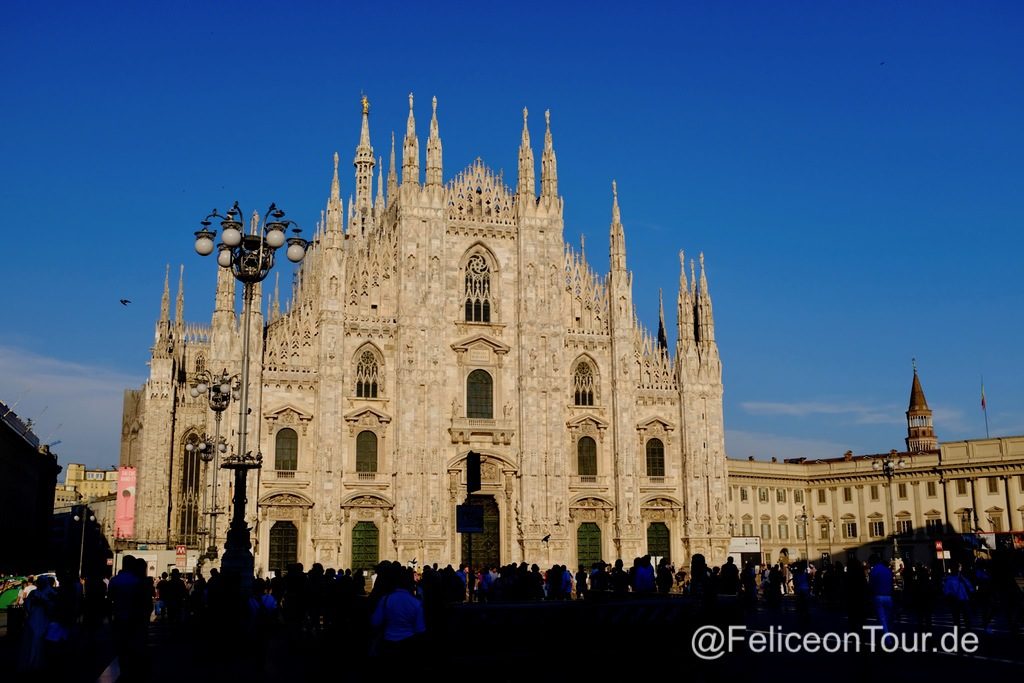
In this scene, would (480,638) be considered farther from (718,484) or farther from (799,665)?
(718,484)

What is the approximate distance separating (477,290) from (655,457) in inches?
482

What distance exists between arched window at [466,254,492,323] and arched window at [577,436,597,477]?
7.61 meters

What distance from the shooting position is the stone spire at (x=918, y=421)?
3716 inches

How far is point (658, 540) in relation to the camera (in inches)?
2131

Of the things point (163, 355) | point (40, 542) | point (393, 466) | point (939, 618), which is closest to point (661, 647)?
point (939, 618)

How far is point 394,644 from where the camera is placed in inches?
449

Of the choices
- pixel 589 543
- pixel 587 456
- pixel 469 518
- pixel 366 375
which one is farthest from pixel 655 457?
pixel 469 518

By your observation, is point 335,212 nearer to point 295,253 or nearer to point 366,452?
point 366,452

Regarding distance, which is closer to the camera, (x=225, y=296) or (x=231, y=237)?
(x=231, y=237)

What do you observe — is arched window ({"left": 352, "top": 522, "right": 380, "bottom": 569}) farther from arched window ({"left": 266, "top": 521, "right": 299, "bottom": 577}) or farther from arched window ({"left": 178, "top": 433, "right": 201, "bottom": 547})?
arched window ({"left": 178, "top": 433, "right": 201, "bottom": 547})

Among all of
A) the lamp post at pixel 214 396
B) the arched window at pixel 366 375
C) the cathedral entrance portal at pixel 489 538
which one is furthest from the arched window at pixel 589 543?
the lamp post at pixel 214 396

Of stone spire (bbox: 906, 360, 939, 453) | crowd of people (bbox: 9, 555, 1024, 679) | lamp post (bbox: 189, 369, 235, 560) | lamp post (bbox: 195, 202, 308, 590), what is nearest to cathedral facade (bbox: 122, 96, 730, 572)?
lamp post (bbox: 189, 369, 235, 560)

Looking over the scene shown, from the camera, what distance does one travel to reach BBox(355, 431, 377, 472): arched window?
5000 centimetres

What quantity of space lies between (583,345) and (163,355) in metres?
20.8
